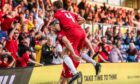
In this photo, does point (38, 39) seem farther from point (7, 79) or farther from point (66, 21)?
point (66, 21)

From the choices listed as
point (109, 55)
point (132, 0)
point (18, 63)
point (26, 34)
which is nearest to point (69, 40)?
point (18, 63)

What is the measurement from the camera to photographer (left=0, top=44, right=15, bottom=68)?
42.6 ft

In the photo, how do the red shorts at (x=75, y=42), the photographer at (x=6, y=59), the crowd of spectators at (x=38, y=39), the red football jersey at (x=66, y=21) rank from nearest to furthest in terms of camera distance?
the red football jersey at (x=66, y=21) → the red shorts at (x=75, y=42) → the photographer at (x=6, y=59) → the crowd of spectators at (x=38, y=39)

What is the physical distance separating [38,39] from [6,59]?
105 inches

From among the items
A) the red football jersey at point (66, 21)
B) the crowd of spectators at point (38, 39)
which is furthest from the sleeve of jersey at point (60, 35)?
the crowd of spectators at point (38, 39)

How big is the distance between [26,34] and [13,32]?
0.81 meters

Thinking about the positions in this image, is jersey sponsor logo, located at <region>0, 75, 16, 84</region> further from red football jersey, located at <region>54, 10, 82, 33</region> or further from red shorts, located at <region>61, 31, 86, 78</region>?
red football jersey, located at <region>54, 10, 82, 33</region>

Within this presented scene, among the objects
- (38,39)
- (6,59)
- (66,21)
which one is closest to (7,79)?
(6,59)

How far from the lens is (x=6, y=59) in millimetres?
13156

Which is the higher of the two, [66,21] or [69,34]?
[66,21]

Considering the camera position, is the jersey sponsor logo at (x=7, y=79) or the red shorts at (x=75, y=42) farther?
the jersey sponsor logo at (x=7, y=79)

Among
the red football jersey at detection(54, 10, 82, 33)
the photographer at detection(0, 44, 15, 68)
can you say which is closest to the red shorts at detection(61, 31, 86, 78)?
the red football jersey at detection(54, 10, 82, 33)

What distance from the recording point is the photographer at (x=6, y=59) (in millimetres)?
12980

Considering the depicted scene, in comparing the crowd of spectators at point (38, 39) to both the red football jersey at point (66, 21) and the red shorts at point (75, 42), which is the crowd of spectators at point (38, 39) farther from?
the red football jersey at point (66, 21)
